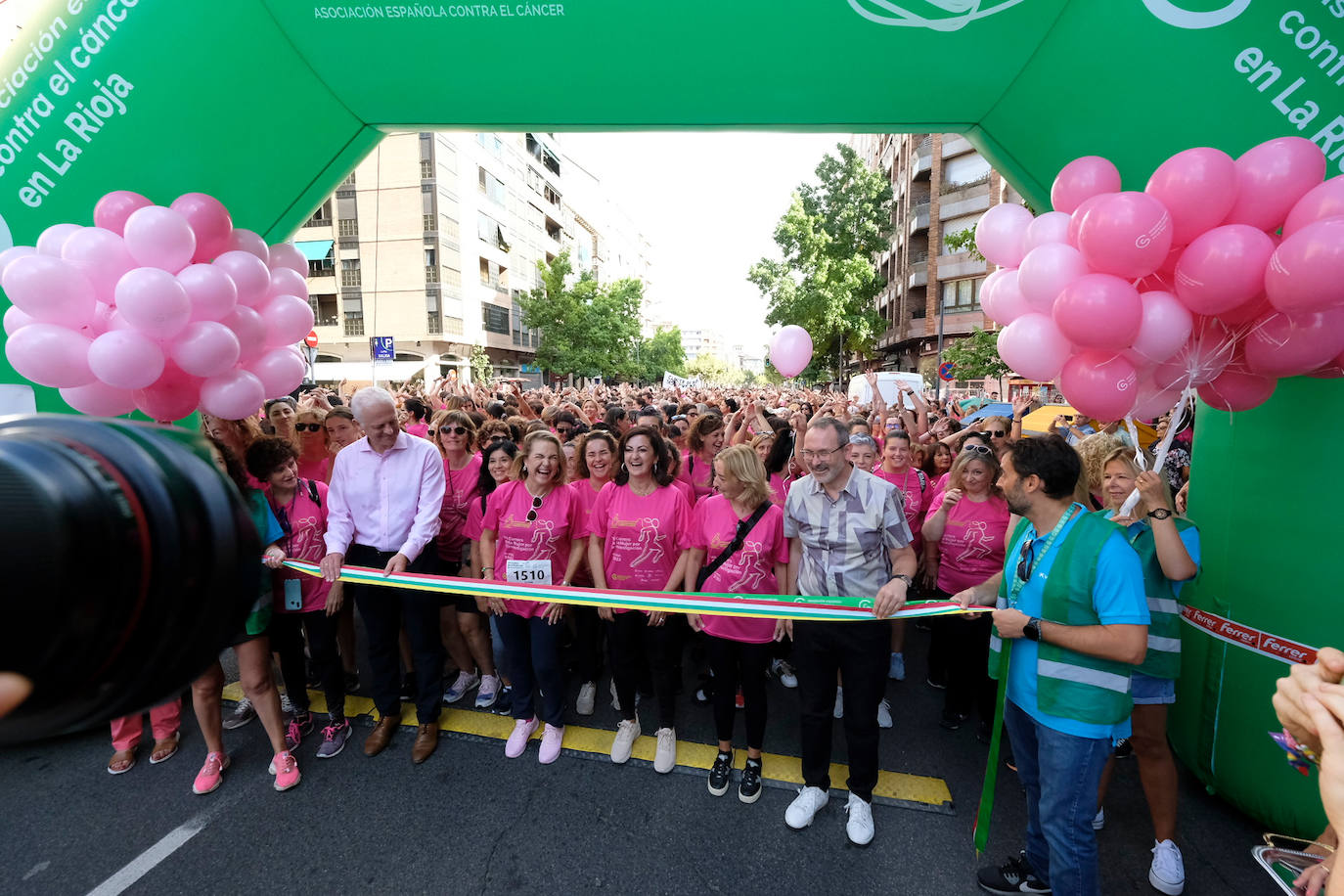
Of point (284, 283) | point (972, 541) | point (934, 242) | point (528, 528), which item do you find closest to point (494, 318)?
point (934, 242)

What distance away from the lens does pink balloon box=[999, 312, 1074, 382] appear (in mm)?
2928

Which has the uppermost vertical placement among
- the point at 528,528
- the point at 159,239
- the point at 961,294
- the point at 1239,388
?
the point at 961,294

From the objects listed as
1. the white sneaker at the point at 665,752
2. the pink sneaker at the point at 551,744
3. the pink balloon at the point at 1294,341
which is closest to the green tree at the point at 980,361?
the pink balloon at the point at 1294,341

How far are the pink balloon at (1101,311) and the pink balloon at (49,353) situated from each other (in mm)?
4679

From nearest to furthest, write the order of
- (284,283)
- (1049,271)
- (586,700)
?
(1049,271), (284,283), (586,700)

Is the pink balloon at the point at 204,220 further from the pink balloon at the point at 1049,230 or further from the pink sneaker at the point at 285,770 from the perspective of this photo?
the pink balloon at the point at 1049,230

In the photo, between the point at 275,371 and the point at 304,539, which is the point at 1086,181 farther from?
the point at 304,539

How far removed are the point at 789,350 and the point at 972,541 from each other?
14.4 ft

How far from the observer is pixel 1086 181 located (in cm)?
283

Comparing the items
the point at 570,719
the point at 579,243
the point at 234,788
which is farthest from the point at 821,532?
the point at 579,243

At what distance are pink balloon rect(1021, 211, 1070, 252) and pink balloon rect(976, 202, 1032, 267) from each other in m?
0.10

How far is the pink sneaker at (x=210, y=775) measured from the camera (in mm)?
3297

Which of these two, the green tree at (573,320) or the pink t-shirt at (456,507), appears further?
the green tree at (573,320)

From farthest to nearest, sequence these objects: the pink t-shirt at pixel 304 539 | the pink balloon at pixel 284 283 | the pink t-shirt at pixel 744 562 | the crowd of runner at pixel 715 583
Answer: the pink balloon at pixel 284 283
the pink t-shirt at pixel 304 539
the pink t-shirt at pixel 744 562
the crowd of runner at pixel 715 583
